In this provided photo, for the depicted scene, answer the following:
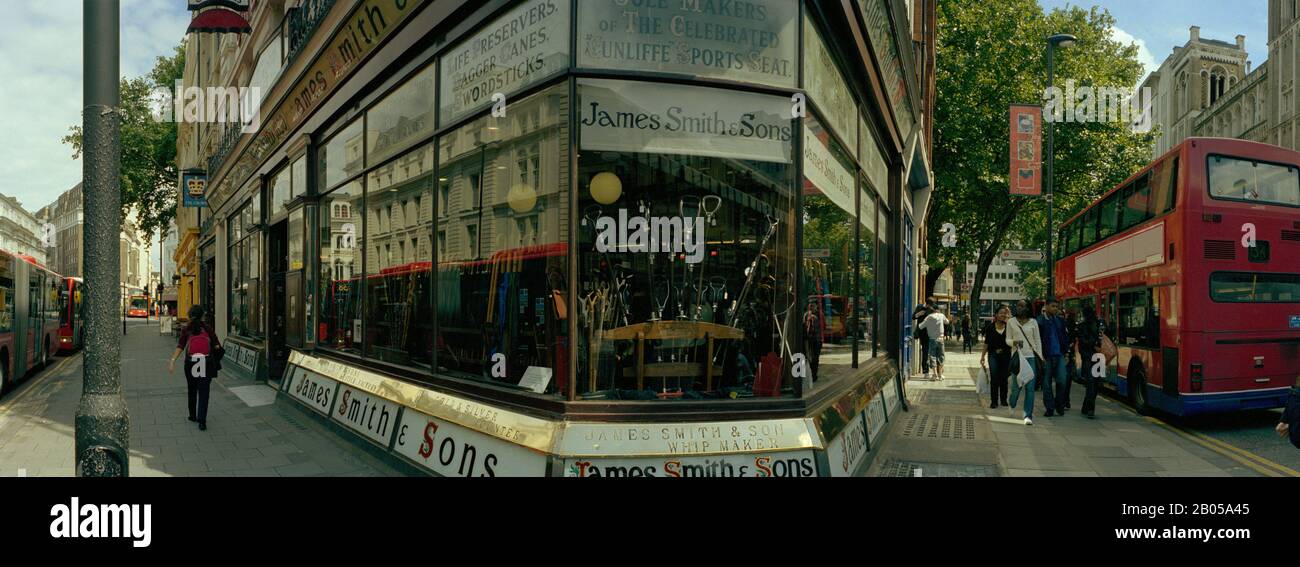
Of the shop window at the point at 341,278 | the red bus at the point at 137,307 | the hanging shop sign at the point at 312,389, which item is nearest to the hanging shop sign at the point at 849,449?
the hanging shop sign at the point at 312,389

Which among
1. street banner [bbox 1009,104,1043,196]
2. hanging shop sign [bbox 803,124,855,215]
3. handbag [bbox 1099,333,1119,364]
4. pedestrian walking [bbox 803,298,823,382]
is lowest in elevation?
handbag [bbox 1099,333,1119,364]

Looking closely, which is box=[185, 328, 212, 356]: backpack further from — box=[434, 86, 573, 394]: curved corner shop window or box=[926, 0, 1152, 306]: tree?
box=[926, 0, 1152, 306]: tree

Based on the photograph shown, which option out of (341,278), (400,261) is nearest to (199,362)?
(341,278)

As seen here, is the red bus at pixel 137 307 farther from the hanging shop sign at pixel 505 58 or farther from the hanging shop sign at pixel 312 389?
the hanging shop sign at pixel 505 58

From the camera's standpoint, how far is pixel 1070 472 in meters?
7.35

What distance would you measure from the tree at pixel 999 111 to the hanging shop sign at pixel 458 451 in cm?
2719

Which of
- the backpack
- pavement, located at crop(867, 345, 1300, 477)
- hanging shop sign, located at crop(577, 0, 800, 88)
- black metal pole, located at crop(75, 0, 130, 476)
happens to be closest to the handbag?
pavement, located at crop(867, 345, 1300, 477)

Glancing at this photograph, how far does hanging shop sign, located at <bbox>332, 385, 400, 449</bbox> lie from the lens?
23.9 feet

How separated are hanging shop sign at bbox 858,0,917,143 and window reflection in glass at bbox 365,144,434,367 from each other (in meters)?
4.96

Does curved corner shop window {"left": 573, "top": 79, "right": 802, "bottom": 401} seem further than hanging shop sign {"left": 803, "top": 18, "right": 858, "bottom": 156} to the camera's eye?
No

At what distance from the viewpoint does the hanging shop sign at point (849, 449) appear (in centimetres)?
584

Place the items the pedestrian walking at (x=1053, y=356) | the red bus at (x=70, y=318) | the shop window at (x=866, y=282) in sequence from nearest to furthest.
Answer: the shop window at (x=866, y=282), the pedestrian walking at (x=1053, y=356), the red bus at (x=70, y=318)
